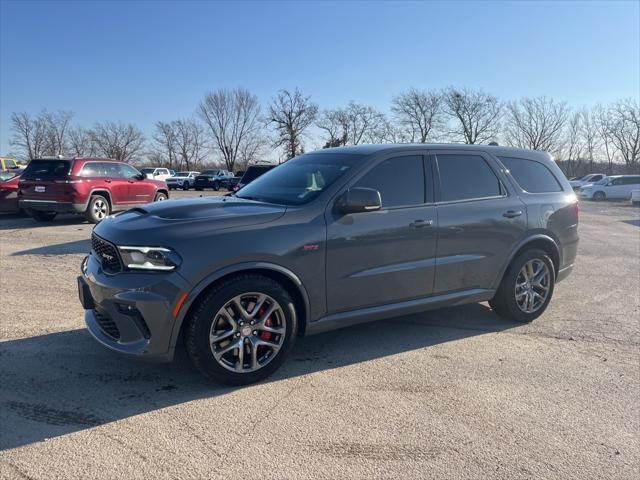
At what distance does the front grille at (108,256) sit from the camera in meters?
3.51

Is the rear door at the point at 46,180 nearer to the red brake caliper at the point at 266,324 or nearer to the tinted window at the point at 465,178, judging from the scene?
the red brake caliper at the point at 266,324

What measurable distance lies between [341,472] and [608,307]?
4.74 meters

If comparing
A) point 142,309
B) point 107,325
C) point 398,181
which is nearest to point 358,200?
point 398,181

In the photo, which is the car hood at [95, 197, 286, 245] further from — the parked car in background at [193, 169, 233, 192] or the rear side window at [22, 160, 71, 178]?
the parked car in background at [193, 169, 233, 192]

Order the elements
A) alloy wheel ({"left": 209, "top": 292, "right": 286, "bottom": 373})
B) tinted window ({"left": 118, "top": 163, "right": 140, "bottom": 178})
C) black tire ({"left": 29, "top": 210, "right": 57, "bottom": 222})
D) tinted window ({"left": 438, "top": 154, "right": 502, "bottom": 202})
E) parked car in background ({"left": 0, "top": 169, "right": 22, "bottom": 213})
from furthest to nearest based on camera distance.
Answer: tinted window ({"left": 118, "top": 163, "right": 140, "bottom": 178}), parked car in background ({"left": 0, "top": 169, "right": 22, "bottom": 213}), black tire ({"left": 29, "top": 210, "right": 57, "bottom": 222}), tinted window ({"left": 438, "top": 154, "right": 502, "bottom": 202}), alloy wheel ({"left": 209, "top": 292, "right": 286, "bottom": 373})

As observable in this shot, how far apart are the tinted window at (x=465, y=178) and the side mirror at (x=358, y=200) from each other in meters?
0.98

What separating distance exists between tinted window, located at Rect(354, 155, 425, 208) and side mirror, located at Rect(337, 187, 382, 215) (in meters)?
0.28

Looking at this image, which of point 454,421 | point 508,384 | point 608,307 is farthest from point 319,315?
point 608,307

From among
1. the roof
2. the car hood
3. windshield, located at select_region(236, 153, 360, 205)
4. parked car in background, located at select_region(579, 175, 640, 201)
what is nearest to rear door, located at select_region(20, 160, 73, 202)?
windshield, located at select_region(236, 153, 360, 205)

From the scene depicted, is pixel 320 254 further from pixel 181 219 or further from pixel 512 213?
pixel 512 213

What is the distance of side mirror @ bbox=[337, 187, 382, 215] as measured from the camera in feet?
12.7

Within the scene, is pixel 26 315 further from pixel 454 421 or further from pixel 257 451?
pixel 454 421

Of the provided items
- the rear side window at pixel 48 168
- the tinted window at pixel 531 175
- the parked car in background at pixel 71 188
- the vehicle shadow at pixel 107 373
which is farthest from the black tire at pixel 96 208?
the tinted window at pixel 531 175

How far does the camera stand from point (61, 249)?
888 cm
